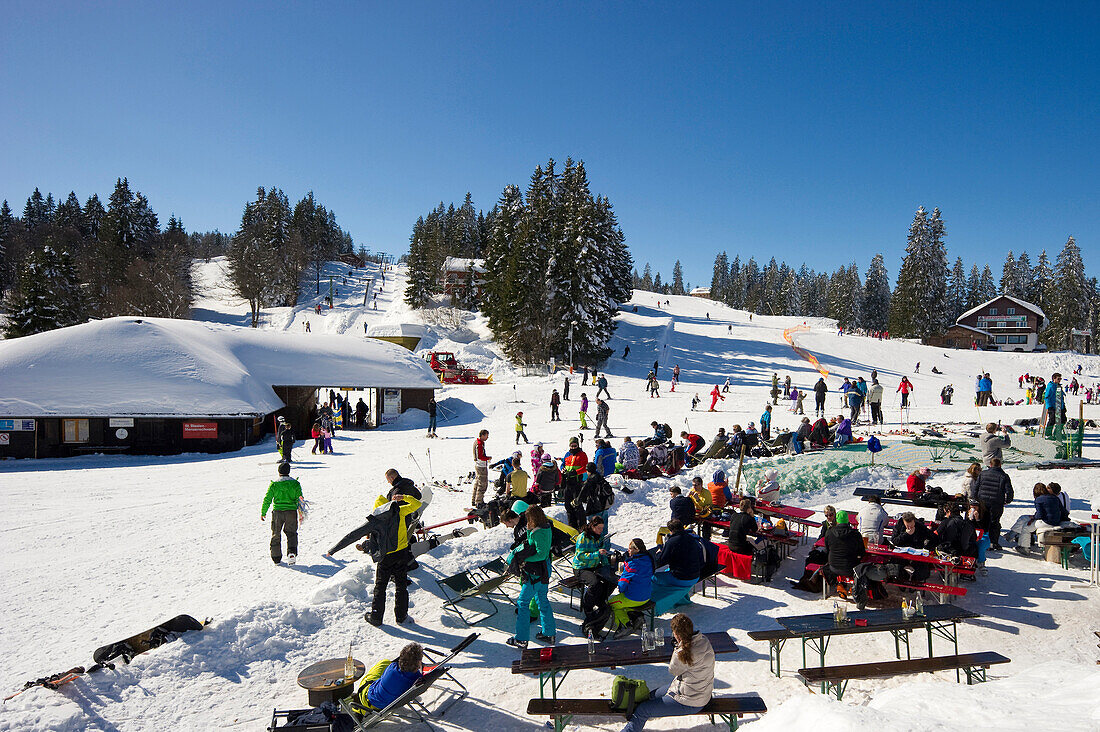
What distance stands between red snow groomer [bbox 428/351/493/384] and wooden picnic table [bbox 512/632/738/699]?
32381 mm

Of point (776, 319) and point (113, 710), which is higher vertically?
point (776, 319)

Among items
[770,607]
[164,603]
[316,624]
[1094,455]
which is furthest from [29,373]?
[1094,455]

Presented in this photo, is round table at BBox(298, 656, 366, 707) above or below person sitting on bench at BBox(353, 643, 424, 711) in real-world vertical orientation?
below

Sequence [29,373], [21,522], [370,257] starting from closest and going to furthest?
1. [21,522]
2. [29,373]
3. [370,257]

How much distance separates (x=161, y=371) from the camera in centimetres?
2405

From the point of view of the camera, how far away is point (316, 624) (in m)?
7.59

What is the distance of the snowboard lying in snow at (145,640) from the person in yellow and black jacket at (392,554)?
6.57 ft

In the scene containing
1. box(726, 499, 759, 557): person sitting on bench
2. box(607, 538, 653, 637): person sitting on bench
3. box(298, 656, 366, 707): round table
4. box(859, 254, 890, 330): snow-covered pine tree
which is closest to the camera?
box(298, 656, 366, 707): round table

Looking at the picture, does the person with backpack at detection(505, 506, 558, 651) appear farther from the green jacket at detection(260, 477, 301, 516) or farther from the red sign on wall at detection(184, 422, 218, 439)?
the red sign on wall at detection(184, 422, 218, 439)

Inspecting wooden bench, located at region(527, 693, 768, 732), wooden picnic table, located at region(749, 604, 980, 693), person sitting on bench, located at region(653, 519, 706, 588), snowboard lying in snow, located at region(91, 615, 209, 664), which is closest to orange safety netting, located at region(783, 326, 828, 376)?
person sitting on bench, located at region(653, 519, 706, 588)

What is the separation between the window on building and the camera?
2116 cm

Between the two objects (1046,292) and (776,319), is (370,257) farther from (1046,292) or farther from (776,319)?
(1046,292)

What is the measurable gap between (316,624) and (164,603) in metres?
2.47

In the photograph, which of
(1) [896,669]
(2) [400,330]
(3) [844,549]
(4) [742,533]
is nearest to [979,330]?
(2) [400,330]
